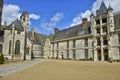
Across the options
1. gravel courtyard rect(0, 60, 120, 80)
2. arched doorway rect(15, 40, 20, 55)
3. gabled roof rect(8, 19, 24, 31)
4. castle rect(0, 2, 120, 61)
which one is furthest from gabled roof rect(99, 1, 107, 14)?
arched doorway rect(15, 40, 20, 55)

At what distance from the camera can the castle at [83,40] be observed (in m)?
29.6

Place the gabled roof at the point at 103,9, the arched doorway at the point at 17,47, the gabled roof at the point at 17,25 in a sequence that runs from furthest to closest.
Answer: the gabled roof at the point at 17,25 → the arched doorway at the point at 17,47 → the gabled roof at the point at 103,9

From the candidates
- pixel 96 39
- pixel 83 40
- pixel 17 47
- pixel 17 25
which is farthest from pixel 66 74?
pixel 17 25

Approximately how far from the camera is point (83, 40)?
117 feet

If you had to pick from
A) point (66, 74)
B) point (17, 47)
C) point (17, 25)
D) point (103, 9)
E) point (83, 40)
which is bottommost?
point (66, 74)

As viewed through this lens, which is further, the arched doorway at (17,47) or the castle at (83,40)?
the arched doorway at (17,47)

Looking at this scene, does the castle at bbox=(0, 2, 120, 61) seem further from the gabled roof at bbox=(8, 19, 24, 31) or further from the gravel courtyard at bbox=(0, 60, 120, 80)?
the gravel courtyard at bbox=(0, 60, 120, 80)

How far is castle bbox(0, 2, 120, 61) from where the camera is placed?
2961 cm

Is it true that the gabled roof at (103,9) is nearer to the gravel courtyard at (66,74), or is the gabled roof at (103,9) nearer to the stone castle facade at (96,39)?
the stone castle facade at (96,39)

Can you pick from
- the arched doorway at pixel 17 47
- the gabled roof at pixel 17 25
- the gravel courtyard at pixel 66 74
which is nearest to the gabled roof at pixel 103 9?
the gravel courtyard at pixel 66 74

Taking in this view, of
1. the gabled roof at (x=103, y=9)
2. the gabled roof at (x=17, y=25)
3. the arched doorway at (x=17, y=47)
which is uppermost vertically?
the gabled roof at (x=103, y=9)

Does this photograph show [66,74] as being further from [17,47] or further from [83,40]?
[17,47]

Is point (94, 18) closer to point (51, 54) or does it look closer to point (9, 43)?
point (51, 54)

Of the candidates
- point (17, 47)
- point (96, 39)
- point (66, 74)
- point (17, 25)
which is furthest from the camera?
point (17, 25)
